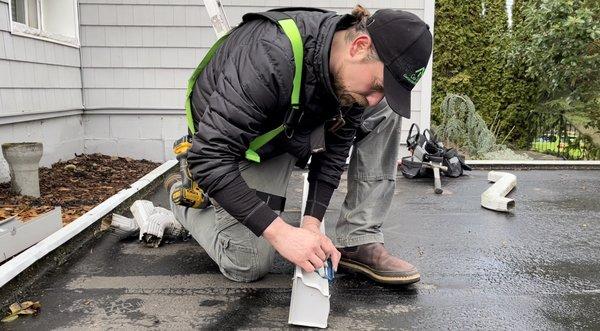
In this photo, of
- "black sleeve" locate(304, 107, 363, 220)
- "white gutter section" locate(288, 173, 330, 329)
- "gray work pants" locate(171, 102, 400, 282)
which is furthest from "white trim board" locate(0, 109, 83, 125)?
"white gutter section" locate(288, 173, 330, 329)

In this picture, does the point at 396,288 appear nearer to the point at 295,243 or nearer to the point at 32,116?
the point at 295,243

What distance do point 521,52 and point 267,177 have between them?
7290 mm

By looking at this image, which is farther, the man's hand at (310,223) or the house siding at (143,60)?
the house siding at (143,60)

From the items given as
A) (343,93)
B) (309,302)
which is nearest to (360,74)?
(343,93)

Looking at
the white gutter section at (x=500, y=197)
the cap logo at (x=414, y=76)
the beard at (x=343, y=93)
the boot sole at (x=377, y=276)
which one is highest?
the cap logo at (x=414, y=76)

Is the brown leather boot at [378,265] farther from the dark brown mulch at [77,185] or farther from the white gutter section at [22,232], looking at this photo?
the dark brown mulch at [77,185]

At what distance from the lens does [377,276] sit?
2086 mm

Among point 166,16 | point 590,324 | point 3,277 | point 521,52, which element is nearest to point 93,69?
point 166,16

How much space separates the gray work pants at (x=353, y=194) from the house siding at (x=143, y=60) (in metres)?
3.50

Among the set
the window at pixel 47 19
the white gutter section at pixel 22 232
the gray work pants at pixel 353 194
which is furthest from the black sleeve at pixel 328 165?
the window at pixel 47 19

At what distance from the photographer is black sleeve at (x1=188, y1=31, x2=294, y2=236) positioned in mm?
1584

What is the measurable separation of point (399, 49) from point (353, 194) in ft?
3.10

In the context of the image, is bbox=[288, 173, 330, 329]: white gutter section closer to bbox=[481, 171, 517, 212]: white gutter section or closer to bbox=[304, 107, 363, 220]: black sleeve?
bbox=[304, 107, 363, 220]: black sleeve

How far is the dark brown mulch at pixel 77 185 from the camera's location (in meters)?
3.22
